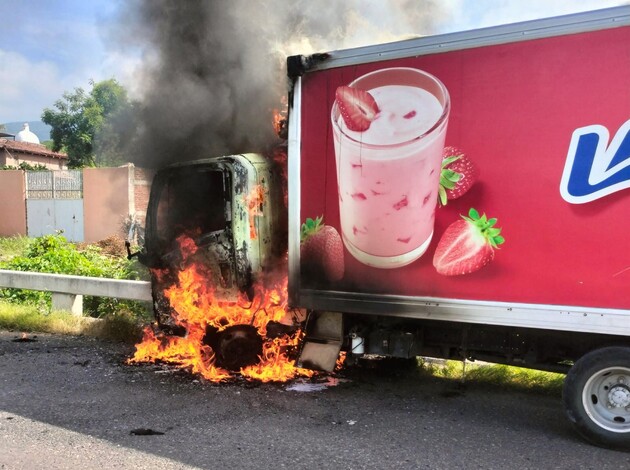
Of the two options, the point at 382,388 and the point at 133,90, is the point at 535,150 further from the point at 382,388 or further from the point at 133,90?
the point at 133,90

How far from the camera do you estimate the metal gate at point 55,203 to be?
2191 cm

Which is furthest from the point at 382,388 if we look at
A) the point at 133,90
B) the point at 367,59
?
the point at 133,90

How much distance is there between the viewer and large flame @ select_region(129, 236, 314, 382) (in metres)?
5.81

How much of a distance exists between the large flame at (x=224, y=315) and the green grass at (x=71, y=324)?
164cm

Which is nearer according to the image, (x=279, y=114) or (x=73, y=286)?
(x=279, y=114)

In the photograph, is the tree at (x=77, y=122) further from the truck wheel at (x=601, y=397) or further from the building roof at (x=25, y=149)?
the truck wheel at (x=601, y=397)

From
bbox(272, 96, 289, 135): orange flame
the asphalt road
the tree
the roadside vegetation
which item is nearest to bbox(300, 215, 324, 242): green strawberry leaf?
the asphalt road

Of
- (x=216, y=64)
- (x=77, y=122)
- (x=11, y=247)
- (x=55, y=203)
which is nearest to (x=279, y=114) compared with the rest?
(x=216, y=64)

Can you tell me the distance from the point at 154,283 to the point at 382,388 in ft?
8.97

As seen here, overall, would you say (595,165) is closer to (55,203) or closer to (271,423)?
(271,423)

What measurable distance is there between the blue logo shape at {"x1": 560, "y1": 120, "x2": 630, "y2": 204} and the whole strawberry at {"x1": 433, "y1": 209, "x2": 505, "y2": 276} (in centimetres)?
61

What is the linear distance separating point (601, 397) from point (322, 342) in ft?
7.94

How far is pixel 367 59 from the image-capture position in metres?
4.96

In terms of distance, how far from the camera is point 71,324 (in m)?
8.01
